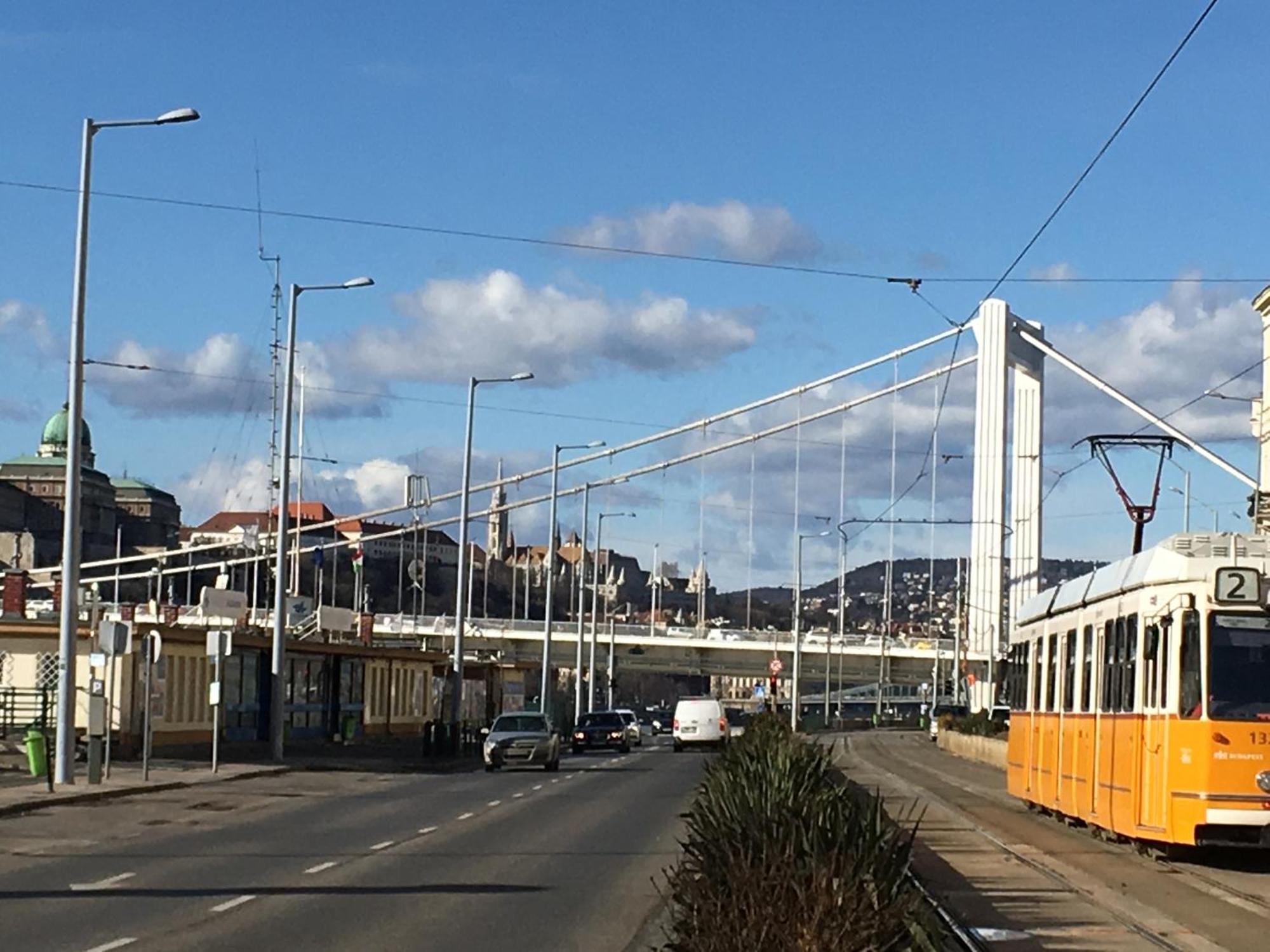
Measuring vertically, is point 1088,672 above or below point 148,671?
above

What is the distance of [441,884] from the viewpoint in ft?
59.9

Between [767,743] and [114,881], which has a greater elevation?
[767,743]

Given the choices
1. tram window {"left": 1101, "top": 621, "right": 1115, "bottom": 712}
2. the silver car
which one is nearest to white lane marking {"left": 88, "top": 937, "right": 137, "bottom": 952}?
tram window {"left": 1101, "top": 621, "right": 1115, "bottom": 712}

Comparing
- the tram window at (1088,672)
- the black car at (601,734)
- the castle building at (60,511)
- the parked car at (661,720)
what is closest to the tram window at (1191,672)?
the tram window at (1088,672)

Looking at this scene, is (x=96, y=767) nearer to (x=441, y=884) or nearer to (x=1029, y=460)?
(x=441, y=884)

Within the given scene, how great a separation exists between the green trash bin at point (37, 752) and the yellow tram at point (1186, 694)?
59.3ft

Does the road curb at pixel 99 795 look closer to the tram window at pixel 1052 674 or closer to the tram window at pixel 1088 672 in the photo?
the tram window at pixel 1052 674

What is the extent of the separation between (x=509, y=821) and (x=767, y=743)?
27.5 ft

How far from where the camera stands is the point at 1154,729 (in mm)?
20406

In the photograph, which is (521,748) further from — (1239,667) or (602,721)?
(1239,667)

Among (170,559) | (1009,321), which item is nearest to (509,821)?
(1009,321)

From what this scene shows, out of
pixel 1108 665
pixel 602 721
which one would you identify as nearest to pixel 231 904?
pixel 1108 665

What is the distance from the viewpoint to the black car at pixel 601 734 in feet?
238

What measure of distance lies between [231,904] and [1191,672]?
924 centimetres
